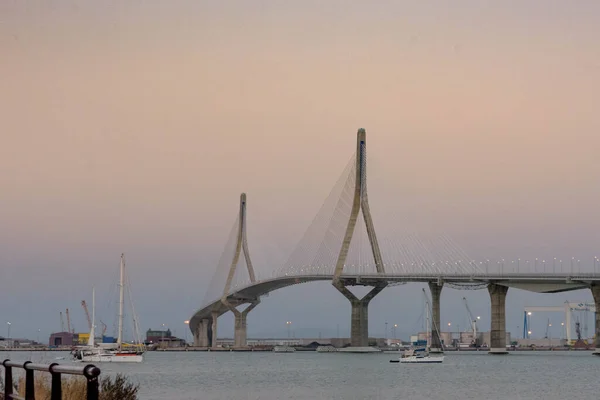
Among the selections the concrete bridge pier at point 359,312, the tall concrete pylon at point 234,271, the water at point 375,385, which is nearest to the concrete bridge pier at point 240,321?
the tall concrete pylon at point 234,271

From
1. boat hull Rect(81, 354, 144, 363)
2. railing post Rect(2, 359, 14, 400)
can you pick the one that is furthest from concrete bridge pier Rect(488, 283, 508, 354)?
railing post Rect(2, 359, 14, 400)

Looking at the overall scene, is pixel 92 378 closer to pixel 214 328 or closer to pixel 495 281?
pixel 495 281

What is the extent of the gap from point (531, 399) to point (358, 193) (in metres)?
72.0

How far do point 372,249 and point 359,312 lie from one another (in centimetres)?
1759

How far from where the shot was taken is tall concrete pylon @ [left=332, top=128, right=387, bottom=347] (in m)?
124

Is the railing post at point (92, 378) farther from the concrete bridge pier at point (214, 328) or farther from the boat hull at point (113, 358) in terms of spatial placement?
the concrete bridge pier at point (214, 328)

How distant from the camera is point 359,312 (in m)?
Result: 141

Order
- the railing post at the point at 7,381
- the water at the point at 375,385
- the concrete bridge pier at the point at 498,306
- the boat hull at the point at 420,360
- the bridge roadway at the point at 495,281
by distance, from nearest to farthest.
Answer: the railing post at the point at 7,381
the water at the point at 375,385
the boat hull at the point at 420,360
the bridge roadway at the point at 495,281
the concrete bridge pier at the point at 498,306

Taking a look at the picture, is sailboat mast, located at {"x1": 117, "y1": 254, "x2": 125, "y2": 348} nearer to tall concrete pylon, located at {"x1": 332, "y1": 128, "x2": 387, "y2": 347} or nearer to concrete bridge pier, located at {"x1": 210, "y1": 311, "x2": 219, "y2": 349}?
tall concrete pylon, located at {"x1": 332, "y1": 128, "x2": 387, "y2": 347}

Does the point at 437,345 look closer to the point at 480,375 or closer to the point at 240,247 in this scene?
the point at 240,247

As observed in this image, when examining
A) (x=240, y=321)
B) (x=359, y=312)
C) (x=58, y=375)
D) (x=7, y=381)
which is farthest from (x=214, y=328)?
(x=58, y=375)

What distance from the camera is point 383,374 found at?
83.1 meters

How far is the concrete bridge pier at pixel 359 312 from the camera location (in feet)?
456

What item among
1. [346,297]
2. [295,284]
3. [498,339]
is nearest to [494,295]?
[498,339]
